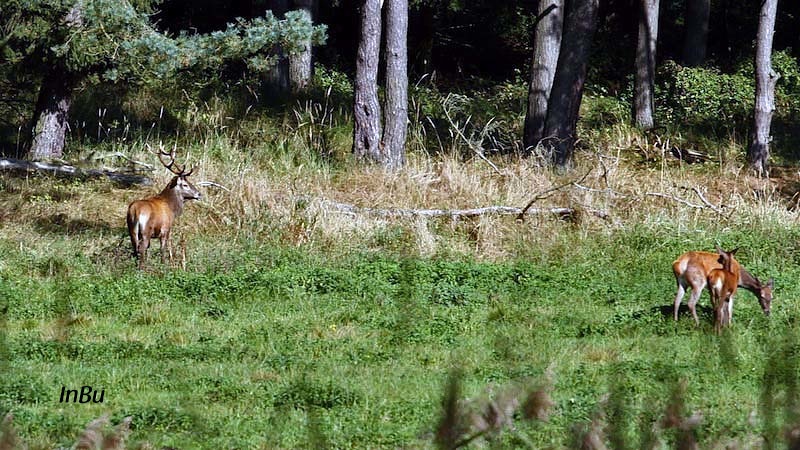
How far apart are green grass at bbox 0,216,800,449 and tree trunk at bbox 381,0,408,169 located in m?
4.40

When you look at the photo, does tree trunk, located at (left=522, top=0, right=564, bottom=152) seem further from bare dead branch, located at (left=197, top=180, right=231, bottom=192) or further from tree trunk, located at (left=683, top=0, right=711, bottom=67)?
tree trunk, located at (left=683, top=0, right=711, bottom=67)

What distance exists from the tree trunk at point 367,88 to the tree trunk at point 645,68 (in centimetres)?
888

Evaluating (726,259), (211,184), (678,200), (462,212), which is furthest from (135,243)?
(678,200)

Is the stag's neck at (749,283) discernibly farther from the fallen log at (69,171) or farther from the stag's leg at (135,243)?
the fallen log at (69,171)

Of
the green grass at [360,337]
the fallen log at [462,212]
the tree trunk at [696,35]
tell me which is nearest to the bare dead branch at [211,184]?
the green grass at [360,337]

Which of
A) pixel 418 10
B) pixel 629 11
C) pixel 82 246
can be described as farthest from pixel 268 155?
pixel 629 11

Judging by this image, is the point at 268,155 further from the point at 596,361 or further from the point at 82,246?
the point at 596,361

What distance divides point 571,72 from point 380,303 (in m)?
8.79

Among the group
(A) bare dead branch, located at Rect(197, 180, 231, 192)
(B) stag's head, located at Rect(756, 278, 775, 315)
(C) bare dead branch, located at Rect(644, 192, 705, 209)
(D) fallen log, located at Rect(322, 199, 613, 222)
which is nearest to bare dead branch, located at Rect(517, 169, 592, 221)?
(D) fallen log, located at Rect(322, 199, 613, 222)

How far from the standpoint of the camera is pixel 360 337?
1046cm

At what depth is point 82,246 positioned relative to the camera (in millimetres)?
13953

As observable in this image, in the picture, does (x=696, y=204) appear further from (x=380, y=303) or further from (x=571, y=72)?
(x=380, y=303)

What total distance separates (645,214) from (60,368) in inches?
338

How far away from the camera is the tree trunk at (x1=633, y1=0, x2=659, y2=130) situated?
1037 inches
